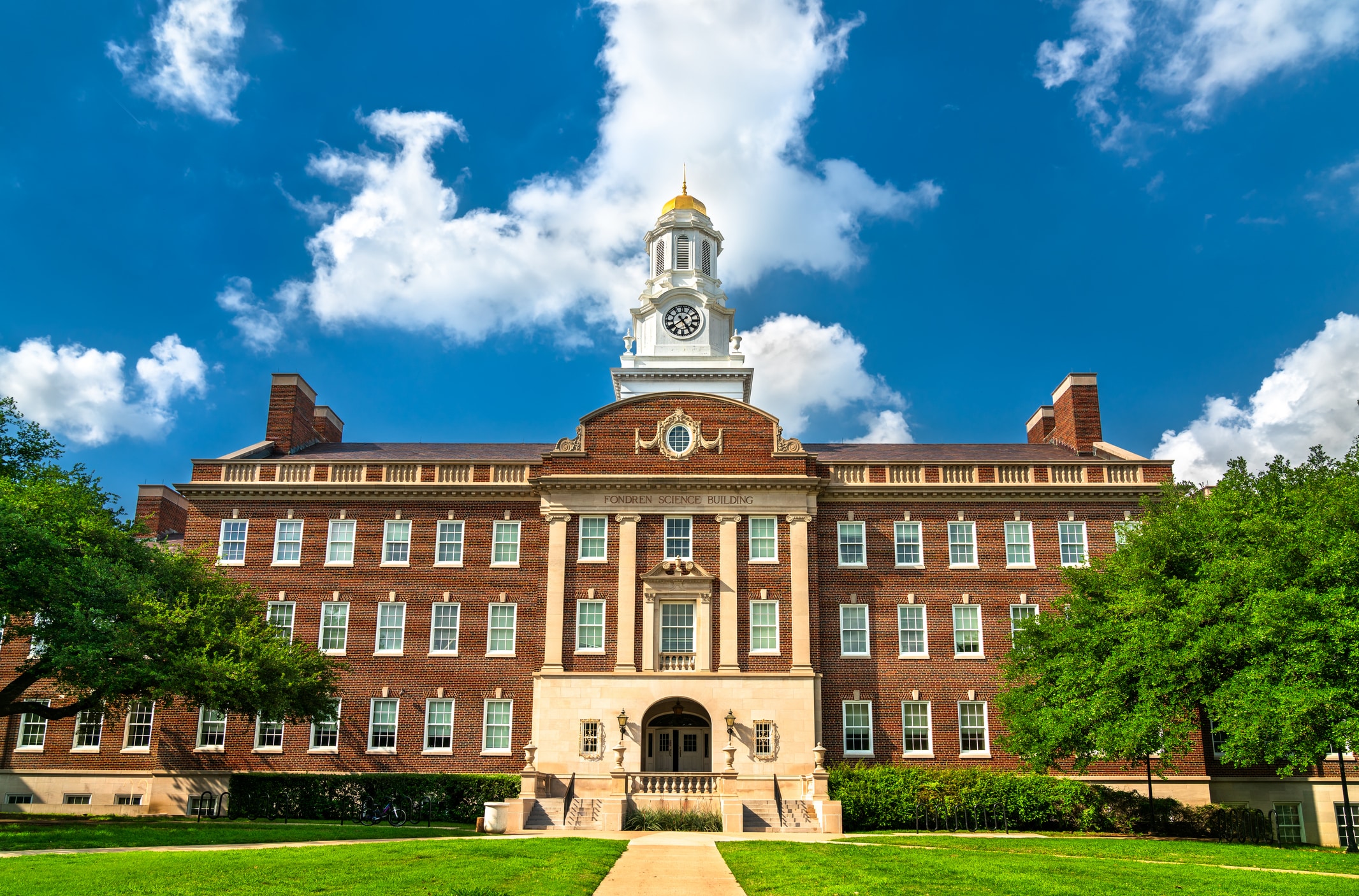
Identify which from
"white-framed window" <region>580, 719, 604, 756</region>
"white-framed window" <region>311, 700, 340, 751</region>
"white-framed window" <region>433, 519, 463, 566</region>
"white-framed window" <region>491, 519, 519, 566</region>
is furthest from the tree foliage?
"white-framed window" <region>311, 700, 340, 751</region>

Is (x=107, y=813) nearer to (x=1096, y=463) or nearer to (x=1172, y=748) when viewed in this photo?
(x=1172, y=748)

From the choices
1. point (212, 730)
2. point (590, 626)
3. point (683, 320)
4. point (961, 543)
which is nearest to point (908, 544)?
point (961, 543)

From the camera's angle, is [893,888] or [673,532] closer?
[893,888]

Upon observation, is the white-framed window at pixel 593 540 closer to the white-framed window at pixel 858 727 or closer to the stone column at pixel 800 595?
the stone column at pixel 800 595

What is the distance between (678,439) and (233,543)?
17.8 m

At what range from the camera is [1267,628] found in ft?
85.1

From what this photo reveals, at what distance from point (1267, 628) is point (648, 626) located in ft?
66.9

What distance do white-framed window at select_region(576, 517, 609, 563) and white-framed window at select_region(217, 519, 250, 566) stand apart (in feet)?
43.2

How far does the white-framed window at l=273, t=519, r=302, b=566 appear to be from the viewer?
134 ft

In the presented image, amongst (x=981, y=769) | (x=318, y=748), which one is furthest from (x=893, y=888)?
(x=318, y=748)

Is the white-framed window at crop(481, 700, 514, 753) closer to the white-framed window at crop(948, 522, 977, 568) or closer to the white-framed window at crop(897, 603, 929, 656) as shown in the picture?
the white-framed window at crop(897, 603, 929, 656)

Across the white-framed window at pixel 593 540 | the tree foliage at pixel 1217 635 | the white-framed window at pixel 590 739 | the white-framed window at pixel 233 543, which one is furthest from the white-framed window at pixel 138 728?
the tree foliage at pixel 1217 635

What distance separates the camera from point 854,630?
39.9 m

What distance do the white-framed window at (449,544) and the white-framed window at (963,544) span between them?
19.1m
